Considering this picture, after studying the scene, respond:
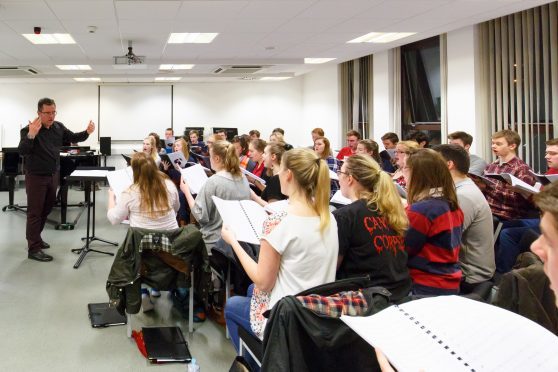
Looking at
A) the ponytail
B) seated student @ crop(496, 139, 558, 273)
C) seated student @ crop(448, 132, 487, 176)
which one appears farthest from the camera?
seated student @ crop(448, 132, 487, 176)

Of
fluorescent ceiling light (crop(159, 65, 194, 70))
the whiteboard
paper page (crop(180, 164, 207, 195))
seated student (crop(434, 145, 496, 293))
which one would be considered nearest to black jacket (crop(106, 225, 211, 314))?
paper page (crop(180, 164, 207, 195))

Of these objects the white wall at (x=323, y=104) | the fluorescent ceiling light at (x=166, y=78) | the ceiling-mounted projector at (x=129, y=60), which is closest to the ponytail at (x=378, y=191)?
the ceiling-mounted projector at (x=129, y=60)

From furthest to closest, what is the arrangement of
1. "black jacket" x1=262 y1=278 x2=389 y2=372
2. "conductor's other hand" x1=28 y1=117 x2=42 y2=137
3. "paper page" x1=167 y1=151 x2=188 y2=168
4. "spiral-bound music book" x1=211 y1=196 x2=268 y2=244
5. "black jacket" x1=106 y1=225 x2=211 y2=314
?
1. "paper page" x1=167 y1=151 x2=188 y2=168
2. "conductor's other hand" x1=28 y1=117 x2=42 y2=137
3. "black jacket" x1=106 y1=225 x2=211 y2=314
4. "spiral-bound music book" x1=211 y1=196 x2=268 y2=244
5. "black jacket" x1=262 y1=278 x2=389 y2=372

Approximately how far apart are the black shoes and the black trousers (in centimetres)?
5

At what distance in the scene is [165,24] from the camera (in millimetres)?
6305

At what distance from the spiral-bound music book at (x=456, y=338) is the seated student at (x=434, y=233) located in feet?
4.08

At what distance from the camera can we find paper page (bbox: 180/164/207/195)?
4152 millimetres

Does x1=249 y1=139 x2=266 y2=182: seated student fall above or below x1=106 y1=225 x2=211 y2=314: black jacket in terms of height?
above

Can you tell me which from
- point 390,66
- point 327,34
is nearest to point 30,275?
point 327,34

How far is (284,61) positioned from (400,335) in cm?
931

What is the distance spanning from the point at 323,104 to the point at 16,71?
23.3 feet

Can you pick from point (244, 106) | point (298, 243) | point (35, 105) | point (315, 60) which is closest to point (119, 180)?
point (298, 243)

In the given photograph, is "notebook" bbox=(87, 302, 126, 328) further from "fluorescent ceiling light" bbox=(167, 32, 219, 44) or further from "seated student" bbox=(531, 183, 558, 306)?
"fluorescent ceiling light" bbox=(167, 32, 219, 44)

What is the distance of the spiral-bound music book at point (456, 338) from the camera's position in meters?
0.91
